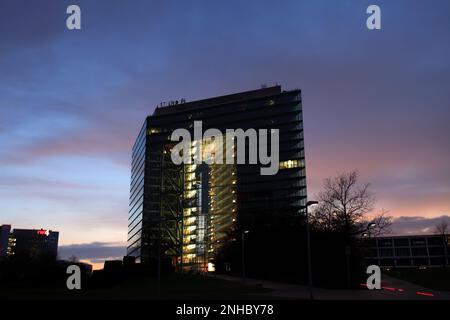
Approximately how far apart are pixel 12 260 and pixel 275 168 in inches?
3568

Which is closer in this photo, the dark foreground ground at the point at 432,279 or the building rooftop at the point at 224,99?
the dark foreground ground at the point at 432,279

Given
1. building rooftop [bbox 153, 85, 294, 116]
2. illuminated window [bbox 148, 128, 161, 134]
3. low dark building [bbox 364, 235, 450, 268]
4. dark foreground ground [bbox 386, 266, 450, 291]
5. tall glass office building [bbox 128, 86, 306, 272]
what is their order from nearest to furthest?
1. dark foreground ground [bbox 386, 266, 450, 291]
2. tall glass office building [bbox 128, 86, 306, 272]
3. building rooftop [bbox 153, 85, 294, 116]
4. low dark building [bbox 364, 235, 450, 268]
5. illuminated window [bbox 148, 128, 161, 134]

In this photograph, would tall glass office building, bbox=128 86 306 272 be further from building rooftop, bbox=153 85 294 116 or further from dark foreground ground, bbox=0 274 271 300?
dark foreground ground, bbox=0 274 271 300

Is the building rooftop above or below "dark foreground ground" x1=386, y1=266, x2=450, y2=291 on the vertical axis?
above

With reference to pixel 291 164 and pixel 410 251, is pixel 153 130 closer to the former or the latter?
pixel 291 164

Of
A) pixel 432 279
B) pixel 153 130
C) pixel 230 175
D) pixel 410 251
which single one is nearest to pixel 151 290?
pixel 432 279

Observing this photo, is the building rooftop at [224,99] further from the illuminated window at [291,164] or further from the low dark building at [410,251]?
the low dark building at [410,251]

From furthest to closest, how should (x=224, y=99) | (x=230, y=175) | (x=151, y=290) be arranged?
(x=224, y=99) < (x=230, y=175) < (x=151, y=290)

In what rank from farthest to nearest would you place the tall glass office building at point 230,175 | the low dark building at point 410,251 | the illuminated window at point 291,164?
1. the low dark building at point 410,251
2. the illuminated window at point 291,164
3. the tall glass office building at point 230,175

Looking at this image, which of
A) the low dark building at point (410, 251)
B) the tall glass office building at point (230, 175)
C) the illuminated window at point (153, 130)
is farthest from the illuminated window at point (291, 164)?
the illuminated window at point (153, 130)

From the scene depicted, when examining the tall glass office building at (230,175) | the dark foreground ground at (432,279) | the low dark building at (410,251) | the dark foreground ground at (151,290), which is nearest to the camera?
the dark foreground ground at (151,290)

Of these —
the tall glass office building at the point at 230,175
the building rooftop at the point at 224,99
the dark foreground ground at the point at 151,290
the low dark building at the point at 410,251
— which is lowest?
the dark foreground ground at the point at 151,290

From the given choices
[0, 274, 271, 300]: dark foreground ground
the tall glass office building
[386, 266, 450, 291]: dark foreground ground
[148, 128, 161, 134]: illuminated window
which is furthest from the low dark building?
[0, 274, 271, 300]: dark foreground ground

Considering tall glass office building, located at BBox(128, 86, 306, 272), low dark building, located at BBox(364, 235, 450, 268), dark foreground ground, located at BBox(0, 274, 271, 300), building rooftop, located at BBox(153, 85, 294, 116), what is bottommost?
dark foreground ground, located at BBox(0, 274, 271, 300)
